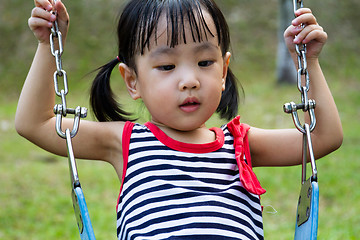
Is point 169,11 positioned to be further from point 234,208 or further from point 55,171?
point 55,171

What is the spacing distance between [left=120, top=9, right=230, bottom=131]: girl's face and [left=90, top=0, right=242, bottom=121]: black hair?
23 millimetres

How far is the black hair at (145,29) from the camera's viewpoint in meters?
1.85

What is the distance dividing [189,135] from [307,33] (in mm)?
564

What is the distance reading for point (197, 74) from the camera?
181 cm

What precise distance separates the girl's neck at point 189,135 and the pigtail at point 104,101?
230 mm

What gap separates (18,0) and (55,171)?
8.38m

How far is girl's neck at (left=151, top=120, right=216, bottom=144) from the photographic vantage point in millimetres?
1941

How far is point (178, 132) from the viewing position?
6.42ft

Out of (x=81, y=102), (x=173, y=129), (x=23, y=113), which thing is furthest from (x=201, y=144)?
(x=81, y=102)

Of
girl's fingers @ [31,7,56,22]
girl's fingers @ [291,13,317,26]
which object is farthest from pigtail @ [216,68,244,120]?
girl's fingers @ [31,7,56,22]

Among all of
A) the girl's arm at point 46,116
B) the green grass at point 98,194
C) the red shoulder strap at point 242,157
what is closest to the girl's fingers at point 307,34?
the red shoulder strap at point 242,157

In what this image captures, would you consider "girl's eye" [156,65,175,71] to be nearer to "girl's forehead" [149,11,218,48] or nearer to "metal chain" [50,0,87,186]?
"girl's forehead" [149,11,218,48]

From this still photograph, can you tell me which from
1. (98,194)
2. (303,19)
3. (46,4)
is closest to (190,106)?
(303,19)

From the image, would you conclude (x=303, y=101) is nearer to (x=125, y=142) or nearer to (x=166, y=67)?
(x=166, y=67)
